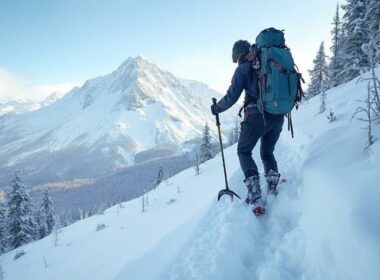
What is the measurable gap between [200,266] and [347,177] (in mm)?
1729

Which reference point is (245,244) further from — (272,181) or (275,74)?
(275,74)

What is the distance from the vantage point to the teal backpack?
4.86m

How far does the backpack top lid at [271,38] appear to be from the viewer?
197 inches

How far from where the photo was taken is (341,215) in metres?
2.88

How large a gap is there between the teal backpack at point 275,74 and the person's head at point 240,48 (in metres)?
0.28

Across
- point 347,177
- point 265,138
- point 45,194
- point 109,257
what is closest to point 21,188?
point 45,194

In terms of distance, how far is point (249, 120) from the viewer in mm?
5332

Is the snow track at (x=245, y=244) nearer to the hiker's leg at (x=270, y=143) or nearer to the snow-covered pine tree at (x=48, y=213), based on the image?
the hiker's leg at (x=270, y=143)

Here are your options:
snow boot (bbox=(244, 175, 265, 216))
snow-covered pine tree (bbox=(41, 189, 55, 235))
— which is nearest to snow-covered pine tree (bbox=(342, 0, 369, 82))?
snow boot (bbox=(244, 175, 265, 216))

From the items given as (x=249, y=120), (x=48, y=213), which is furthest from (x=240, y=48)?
(x=48, y=213)

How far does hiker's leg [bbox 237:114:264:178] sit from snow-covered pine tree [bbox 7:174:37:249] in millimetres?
33231

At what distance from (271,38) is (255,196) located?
2311 millimetres

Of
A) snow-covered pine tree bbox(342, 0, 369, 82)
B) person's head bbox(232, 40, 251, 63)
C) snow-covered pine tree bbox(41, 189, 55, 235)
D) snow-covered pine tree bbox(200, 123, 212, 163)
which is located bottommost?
snow-covered pine tree bbox(41, 189, 55, 235)

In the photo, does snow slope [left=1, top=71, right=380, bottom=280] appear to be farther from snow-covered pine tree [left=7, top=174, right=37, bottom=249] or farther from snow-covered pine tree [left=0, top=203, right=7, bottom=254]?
snow-covered pine tree [left=0, top=203, right=7, bottom=254]
